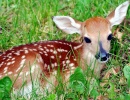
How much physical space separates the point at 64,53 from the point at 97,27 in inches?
19.0

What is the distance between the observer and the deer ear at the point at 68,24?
635 centimetres

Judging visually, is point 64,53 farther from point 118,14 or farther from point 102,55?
point 118,14

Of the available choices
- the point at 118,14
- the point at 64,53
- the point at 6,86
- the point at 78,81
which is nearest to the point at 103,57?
the point at 64,53

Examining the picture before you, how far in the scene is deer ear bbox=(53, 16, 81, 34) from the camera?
6348 mm

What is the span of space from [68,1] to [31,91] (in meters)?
2.45

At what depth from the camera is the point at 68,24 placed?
252 inches

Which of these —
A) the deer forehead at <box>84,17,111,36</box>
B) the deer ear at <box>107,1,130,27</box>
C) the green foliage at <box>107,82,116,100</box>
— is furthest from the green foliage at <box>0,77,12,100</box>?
the deer ear at <box>107,1,130,27</box>

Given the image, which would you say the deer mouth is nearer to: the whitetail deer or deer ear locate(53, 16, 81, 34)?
the whitetail deer

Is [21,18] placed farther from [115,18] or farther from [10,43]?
[115,18]

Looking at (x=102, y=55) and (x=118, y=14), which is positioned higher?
(x=118, y=14)

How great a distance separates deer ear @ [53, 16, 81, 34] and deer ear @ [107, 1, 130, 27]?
0.39 meters

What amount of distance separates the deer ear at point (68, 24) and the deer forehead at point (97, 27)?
241mm

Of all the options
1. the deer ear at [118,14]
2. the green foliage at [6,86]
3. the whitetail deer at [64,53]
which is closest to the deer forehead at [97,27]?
the whitetail deer at [64,53]

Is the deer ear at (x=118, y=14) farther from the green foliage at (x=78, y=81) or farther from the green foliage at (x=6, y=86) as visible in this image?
the green foliage at (x=6, y=86)
